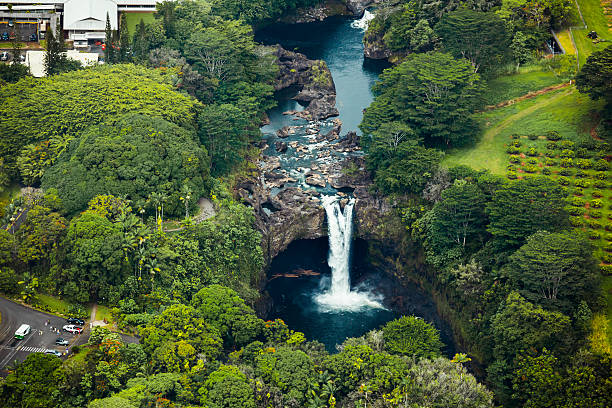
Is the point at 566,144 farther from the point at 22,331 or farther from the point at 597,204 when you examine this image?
the point at 22,331

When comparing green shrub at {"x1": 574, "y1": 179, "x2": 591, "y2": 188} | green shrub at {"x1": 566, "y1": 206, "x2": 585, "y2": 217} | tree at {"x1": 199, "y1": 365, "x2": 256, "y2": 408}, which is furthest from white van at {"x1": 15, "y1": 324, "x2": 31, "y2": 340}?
green shrub at {"x1": 574, "y1": 179, "x2": 591, "y2": 188}

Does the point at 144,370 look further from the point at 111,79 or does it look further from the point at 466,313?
the point at 111,79

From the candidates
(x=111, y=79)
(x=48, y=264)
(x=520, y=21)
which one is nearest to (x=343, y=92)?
(x=520, y=21)

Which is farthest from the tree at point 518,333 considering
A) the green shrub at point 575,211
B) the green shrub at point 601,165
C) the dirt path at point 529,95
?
the dirt path at point 529,95

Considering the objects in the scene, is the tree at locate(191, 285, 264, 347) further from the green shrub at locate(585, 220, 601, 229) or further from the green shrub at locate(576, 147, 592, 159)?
the green shrub at locate(576, 147, 592, 159)

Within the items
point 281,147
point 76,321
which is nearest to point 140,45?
point 281,147
